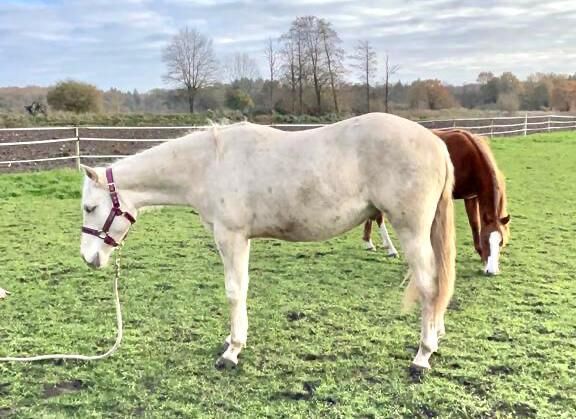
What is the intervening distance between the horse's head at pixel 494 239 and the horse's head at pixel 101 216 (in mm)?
3108

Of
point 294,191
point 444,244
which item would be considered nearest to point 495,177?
point 444,244

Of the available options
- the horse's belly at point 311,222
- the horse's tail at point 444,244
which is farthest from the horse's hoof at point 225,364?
the horse's tail at point 444,244

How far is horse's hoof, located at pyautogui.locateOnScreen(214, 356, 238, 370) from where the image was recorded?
10.1 feet

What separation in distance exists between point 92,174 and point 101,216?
0.81 feet

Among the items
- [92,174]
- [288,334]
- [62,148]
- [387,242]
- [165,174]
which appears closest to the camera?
[92,174]

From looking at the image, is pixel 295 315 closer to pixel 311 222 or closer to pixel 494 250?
pixel 311 222

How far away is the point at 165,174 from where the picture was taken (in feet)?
10.4

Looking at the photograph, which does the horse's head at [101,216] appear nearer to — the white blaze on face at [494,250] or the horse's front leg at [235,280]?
the horse's front leg at [235,280]

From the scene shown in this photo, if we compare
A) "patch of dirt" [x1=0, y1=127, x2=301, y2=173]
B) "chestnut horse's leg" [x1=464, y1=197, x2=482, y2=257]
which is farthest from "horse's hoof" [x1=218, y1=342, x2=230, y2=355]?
"patch of dirt" [x1=0, y1=127, x2=301, y2=173]

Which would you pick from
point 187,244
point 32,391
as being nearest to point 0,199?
point 187,244

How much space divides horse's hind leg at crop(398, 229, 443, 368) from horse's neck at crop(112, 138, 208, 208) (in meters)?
1.20

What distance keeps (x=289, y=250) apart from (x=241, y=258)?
2.72 m

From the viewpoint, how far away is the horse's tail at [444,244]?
307 cm

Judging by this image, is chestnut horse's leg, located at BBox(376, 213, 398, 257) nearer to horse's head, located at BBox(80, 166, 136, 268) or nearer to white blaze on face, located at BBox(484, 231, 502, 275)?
white blaze on face, located at BBox(484, 231, 502, 275)
